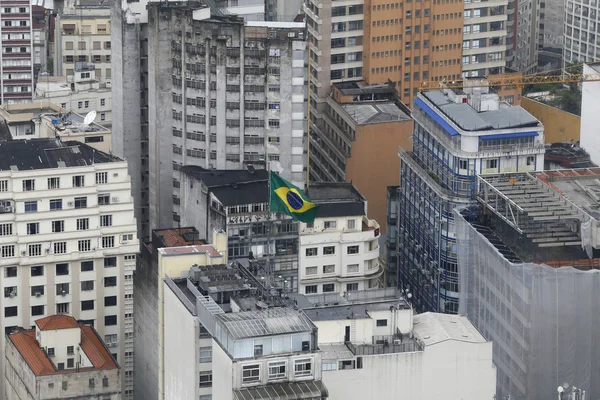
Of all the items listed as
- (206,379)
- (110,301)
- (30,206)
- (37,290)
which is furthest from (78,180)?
(206,379)

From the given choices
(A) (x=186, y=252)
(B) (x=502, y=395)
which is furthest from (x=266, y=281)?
(B) (x=502, y=395)

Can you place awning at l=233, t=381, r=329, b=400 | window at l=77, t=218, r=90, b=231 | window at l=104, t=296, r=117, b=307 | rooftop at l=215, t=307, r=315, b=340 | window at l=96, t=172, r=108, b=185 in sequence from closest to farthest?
awning at l=233, t=381, r=329, b=400
rooftop at l=215, t=307, r=315, b=340
window at l=77, t=218, r=90, b=231
window at l=96, t=172, r=108, b=185
window at l=104, t=296, r=117, b=307

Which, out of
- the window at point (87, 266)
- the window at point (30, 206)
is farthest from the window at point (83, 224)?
the window at point (30, 206)

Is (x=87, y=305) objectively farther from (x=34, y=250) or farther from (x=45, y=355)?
(x=45, y=355)

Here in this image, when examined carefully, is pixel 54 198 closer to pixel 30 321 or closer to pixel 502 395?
pixel 30 321

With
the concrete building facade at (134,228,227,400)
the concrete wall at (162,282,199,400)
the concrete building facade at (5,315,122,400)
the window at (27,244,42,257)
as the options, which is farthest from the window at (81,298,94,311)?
the concrete wall at (162,282,199,400)

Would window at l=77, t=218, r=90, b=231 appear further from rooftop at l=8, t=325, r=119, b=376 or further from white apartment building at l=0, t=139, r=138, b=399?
rooftop at l=8, t=325, r=119, b=376
